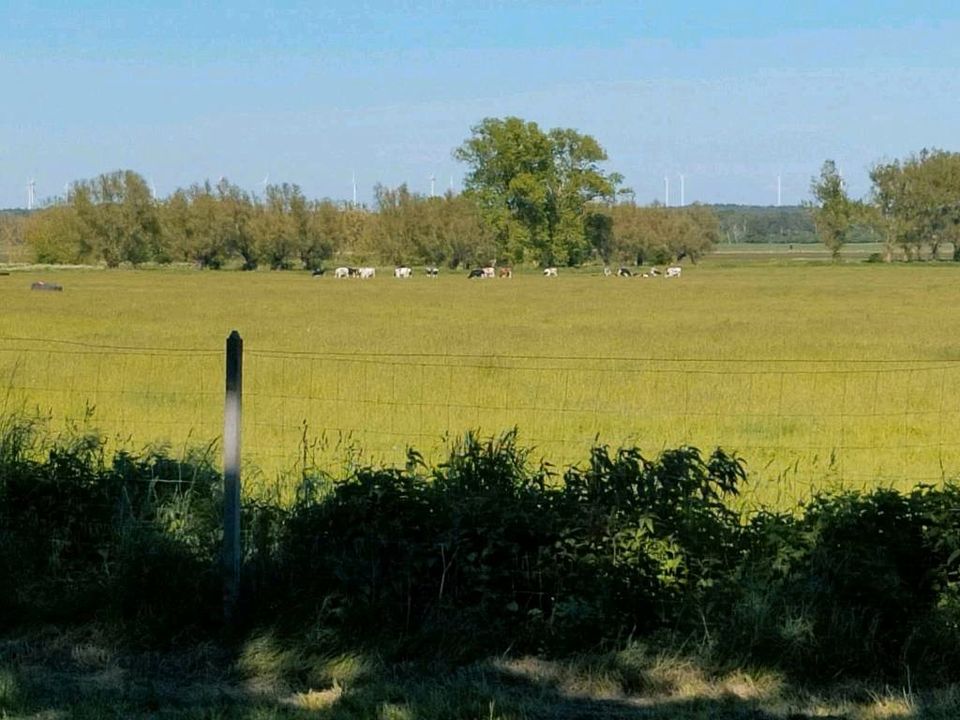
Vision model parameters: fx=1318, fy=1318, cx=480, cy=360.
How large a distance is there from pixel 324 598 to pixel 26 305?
159 feet

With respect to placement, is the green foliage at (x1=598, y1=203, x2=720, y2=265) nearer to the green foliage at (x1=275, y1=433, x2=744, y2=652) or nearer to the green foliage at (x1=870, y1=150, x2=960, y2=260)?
the green foliage at (x1=870, y1=150, x2=960, y2=260)

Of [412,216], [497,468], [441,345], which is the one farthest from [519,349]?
[412,216]

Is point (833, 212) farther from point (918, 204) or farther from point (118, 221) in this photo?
point (118, 221)

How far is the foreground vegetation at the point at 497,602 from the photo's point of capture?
20.9ft

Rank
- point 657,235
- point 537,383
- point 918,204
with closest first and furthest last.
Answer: point 537,383 → point 918,204 → point 657,235

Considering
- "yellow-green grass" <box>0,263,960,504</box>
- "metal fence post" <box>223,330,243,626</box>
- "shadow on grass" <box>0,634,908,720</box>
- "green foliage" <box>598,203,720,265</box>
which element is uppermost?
"green foliage" <box>598,203,720,265</box>

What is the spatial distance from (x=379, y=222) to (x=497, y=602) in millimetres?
154526

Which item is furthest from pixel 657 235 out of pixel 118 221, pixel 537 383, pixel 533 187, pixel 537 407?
pixel 537 407

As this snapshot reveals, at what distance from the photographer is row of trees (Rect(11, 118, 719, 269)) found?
508 feet

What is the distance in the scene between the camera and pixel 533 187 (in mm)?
156750

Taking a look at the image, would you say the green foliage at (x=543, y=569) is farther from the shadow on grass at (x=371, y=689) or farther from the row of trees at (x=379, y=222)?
the row of trees at (x=379, y=222)

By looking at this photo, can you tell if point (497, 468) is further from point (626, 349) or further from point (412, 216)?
point (412, 216)

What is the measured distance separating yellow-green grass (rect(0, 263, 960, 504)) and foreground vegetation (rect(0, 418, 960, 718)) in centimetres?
167

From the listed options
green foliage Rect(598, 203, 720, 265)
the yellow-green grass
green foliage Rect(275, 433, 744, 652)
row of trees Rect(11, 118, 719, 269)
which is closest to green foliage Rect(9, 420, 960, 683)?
green foliage Rect(275, 433, 744, 652)
